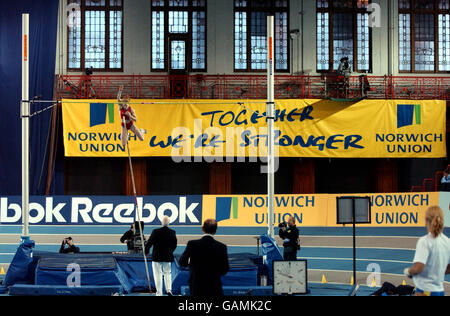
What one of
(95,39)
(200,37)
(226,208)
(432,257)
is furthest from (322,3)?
(432,257)

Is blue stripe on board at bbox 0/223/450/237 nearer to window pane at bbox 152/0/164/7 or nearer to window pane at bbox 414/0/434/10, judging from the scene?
window pane at bbox 152/0/164/7

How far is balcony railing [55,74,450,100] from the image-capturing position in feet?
86.3

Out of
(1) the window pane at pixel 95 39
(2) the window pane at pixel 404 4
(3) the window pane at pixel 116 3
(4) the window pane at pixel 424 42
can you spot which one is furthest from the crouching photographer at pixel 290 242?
(2) the window pane at pixel 404 4

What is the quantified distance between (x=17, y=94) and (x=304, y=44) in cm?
1299

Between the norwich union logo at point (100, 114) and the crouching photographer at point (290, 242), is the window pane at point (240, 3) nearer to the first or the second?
the norwich union logo at point (100, 114)

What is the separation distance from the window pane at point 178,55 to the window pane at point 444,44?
12180 millimetres

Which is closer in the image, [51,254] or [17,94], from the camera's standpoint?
[51,254]

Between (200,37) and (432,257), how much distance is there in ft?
73.7

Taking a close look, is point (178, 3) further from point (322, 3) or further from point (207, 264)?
point (207, 264)

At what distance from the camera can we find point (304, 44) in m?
27.6

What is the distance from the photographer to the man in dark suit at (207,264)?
24.7 ft

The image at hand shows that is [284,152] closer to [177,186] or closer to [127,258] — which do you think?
[177,186]

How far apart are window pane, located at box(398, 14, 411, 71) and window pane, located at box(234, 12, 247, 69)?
735 cm

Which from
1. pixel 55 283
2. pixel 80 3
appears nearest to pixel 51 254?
pixel 55 283
